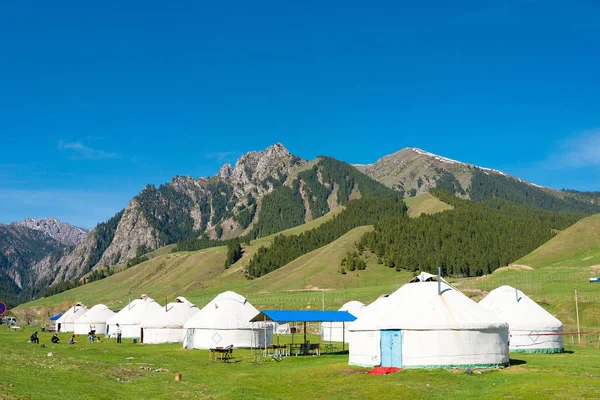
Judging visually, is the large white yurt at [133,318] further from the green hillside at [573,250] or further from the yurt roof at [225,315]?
the green hillside at [573,250]

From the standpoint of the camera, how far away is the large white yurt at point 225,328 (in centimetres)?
5659

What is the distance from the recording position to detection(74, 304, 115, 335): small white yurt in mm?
88562

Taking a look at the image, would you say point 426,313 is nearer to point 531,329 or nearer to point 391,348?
point 391,348

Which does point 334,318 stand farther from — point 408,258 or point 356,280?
point 408,258

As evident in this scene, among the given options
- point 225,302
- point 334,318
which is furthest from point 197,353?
point 334,318

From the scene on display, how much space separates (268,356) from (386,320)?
15.2 meters

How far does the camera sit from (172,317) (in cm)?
6738

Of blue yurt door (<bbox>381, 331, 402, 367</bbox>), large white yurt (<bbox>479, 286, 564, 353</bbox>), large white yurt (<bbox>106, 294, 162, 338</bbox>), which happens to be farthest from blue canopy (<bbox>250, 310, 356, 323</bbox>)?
large white yurt (<bbox>106, 294, 162, 338</bbox>)

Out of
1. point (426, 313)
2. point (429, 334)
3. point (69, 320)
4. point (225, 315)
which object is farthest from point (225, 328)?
point (69, 320)

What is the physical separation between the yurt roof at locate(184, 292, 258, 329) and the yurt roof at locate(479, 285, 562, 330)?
2254 centimetres

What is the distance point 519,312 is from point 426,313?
660 inches

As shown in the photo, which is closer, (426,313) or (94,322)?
(426,313)

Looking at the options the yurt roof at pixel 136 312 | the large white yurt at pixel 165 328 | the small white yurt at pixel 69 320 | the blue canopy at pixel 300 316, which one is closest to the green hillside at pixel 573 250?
the yurt roof at pixel 136 312

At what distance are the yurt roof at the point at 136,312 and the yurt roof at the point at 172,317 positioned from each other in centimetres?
816
